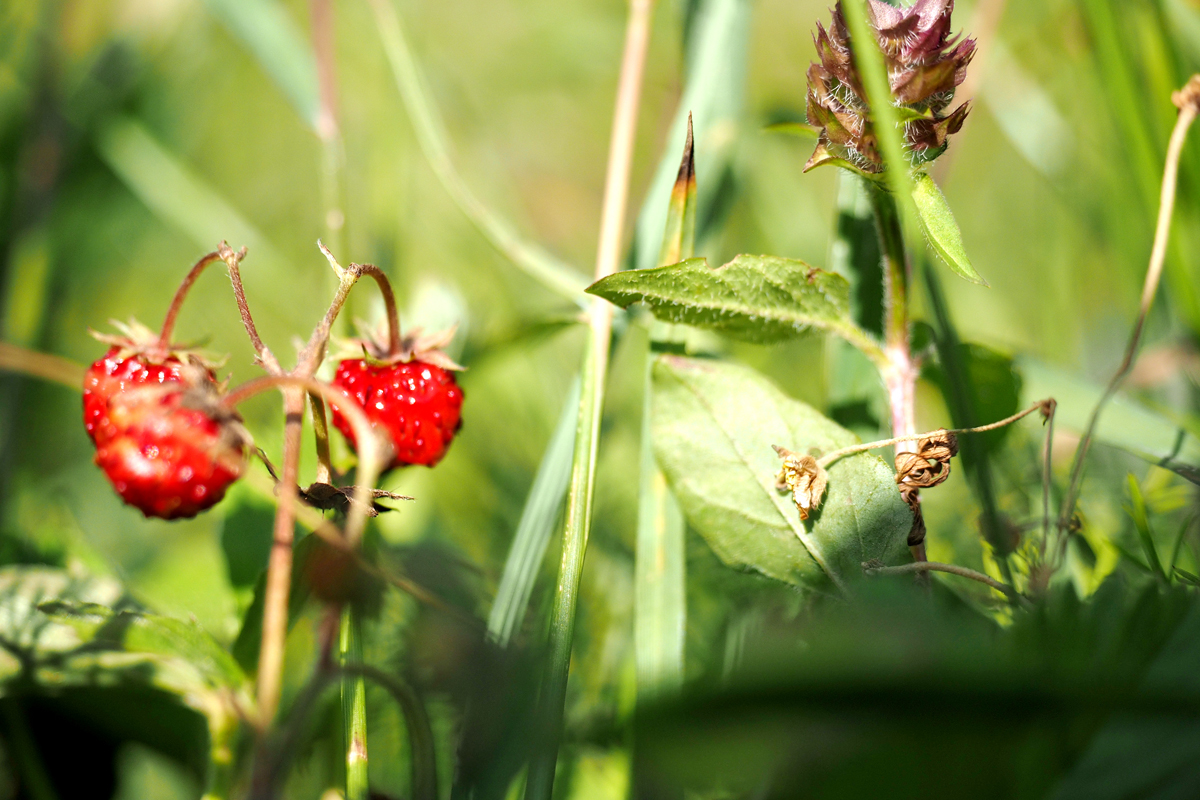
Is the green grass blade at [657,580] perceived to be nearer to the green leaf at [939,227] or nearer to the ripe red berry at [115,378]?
the green leaf at [939,227]

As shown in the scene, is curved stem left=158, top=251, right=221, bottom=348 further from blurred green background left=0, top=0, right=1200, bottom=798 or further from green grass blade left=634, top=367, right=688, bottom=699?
green grass blade left=634, top=367, right=688, bottom=699

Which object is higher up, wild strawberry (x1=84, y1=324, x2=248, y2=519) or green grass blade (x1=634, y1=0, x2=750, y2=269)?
green grass blade (x1=634, y1=0, x2=750, y2=269)

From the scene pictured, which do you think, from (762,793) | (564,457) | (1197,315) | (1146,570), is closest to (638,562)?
(564,457)

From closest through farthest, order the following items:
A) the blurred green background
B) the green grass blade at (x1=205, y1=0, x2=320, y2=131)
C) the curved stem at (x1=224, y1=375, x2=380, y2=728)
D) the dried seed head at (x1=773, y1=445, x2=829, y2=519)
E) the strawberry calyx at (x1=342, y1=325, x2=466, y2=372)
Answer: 1. the curved stem at (x1=224, y1=375, x2=380, y2=728)
2. the dried seed head at (x1=773, y1=445, x2=829, y2=519)
3. the strawberry calyx at (x1=342, y1=325, x2=466, y2=372)
4. the blurred green background
5. the green grass blade at (x1=205, y1=0, x2=320, y2=131)

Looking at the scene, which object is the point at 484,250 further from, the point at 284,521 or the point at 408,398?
the point at 284,521

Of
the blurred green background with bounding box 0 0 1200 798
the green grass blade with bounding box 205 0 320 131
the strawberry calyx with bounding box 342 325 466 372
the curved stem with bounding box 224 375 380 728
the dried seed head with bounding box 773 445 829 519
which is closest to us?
the curved stem with bounding box 224 375 380 728

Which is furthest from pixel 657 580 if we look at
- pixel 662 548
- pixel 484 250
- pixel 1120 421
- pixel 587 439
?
pixel 484 250

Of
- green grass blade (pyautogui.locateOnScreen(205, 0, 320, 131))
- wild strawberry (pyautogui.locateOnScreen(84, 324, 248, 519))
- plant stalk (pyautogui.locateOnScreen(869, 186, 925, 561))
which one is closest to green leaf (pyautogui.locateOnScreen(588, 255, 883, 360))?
plant stalk (pyautogui.locateOnScreen(869, 186, 925, 561))

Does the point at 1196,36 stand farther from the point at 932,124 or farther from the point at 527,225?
the point at 527,225
